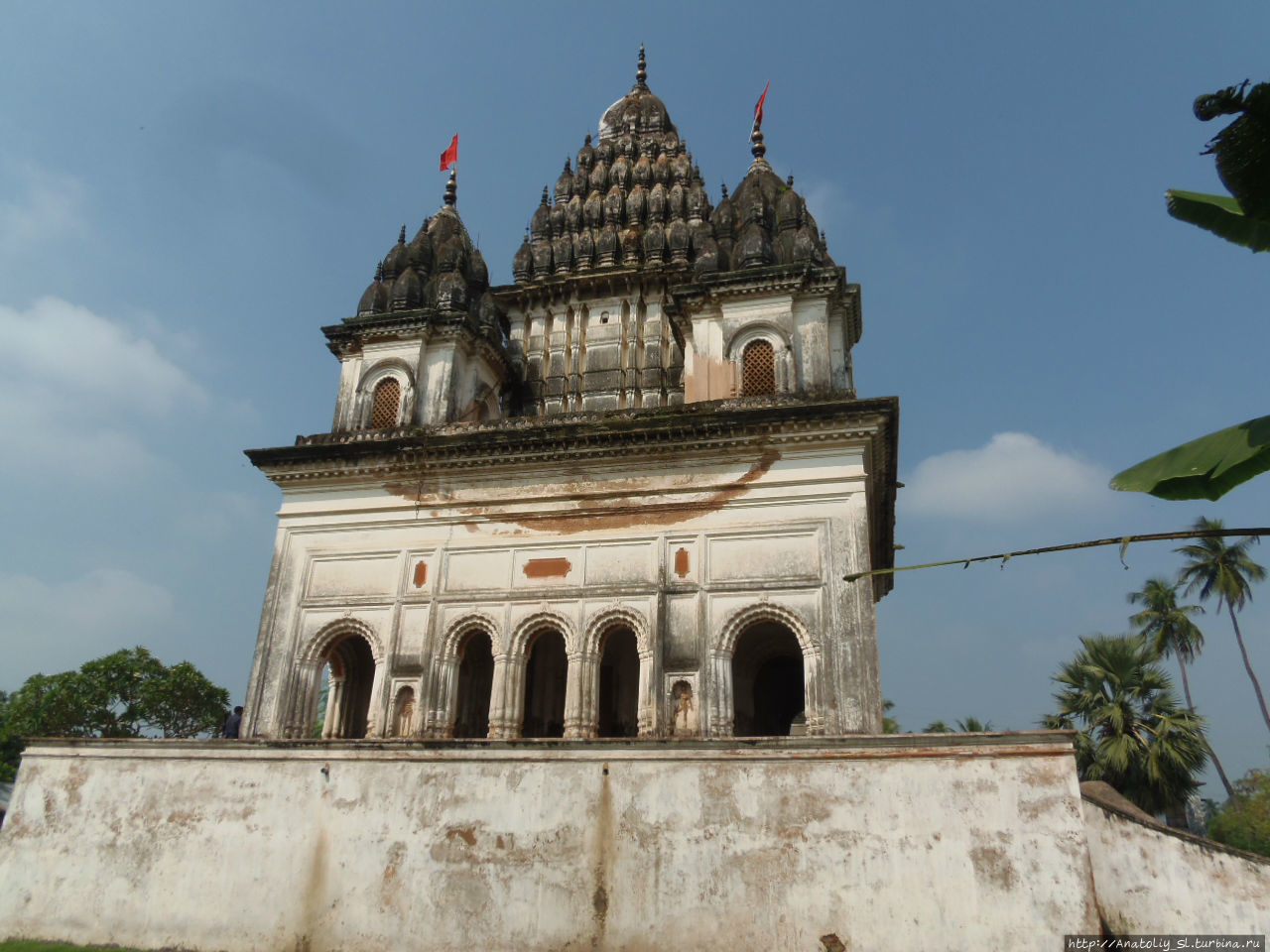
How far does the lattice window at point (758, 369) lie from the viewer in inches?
723


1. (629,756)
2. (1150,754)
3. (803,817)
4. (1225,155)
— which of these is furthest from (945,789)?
(1150,754)

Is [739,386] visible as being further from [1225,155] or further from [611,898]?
[1225,155]

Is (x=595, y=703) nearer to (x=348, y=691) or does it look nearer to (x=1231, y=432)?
(x=348, y=691)

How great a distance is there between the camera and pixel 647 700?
1589cm

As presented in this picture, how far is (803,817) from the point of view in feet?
38.7

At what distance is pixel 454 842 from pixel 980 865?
6.78 metres

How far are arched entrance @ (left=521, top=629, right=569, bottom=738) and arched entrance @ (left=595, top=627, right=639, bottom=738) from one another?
93cm

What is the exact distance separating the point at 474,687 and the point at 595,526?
16.2 feet

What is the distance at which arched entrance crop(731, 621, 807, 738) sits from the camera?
→ 19094 millimetres

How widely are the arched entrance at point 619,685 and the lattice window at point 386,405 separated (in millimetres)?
6803

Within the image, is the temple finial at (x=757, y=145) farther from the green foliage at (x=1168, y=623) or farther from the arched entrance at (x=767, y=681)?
the green foliage at (x=1168, y=623)

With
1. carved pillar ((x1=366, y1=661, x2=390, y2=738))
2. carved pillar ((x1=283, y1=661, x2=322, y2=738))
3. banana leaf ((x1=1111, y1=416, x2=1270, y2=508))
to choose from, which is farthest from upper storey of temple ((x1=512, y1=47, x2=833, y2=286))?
banana leaf ((x1=1111, y1=416, x2=1270, y2=508))

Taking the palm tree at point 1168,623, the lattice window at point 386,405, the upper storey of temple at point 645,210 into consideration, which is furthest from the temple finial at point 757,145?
the palm tree at point 1168,623

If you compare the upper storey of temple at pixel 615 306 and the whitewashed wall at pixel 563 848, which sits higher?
the upper storey of temple at pixel 615 306
